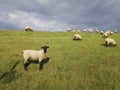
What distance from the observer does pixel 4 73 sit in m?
15.2

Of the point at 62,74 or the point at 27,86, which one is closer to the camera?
the point at 27,86

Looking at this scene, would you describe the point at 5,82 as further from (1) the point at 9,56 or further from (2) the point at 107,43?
(2) the point at 107,43

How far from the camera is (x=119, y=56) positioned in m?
22.5

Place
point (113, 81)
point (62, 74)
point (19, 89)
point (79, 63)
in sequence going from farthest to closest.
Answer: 1. point (79, 63)
2. point (62, 74)
3. point (113, 81)
4. point (19, 89)

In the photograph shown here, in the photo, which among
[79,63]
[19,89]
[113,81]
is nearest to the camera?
[19,89]

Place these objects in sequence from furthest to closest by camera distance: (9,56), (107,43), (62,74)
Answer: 1. (107,43)
2. (9,56)
3. (62,74)

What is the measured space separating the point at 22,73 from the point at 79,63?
6.25 meters

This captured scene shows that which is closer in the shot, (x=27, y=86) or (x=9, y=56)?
(x=27, y=86)

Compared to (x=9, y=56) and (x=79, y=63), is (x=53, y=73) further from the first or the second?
(x=9, y=56)

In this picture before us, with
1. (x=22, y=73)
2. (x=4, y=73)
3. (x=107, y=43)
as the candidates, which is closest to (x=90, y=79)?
(x=22, y=73)

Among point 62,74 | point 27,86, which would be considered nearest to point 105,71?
point 62,74

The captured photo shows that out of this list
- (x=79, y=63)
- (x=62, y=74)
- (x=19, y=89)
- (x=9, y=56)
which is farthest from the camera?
(x=9, y=56)

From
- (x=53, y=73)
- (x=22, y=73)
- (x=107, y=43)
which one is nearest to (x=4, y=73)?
(x=22, y=73)

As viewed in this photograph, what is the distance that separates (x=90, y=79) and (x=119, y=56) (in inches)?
425
